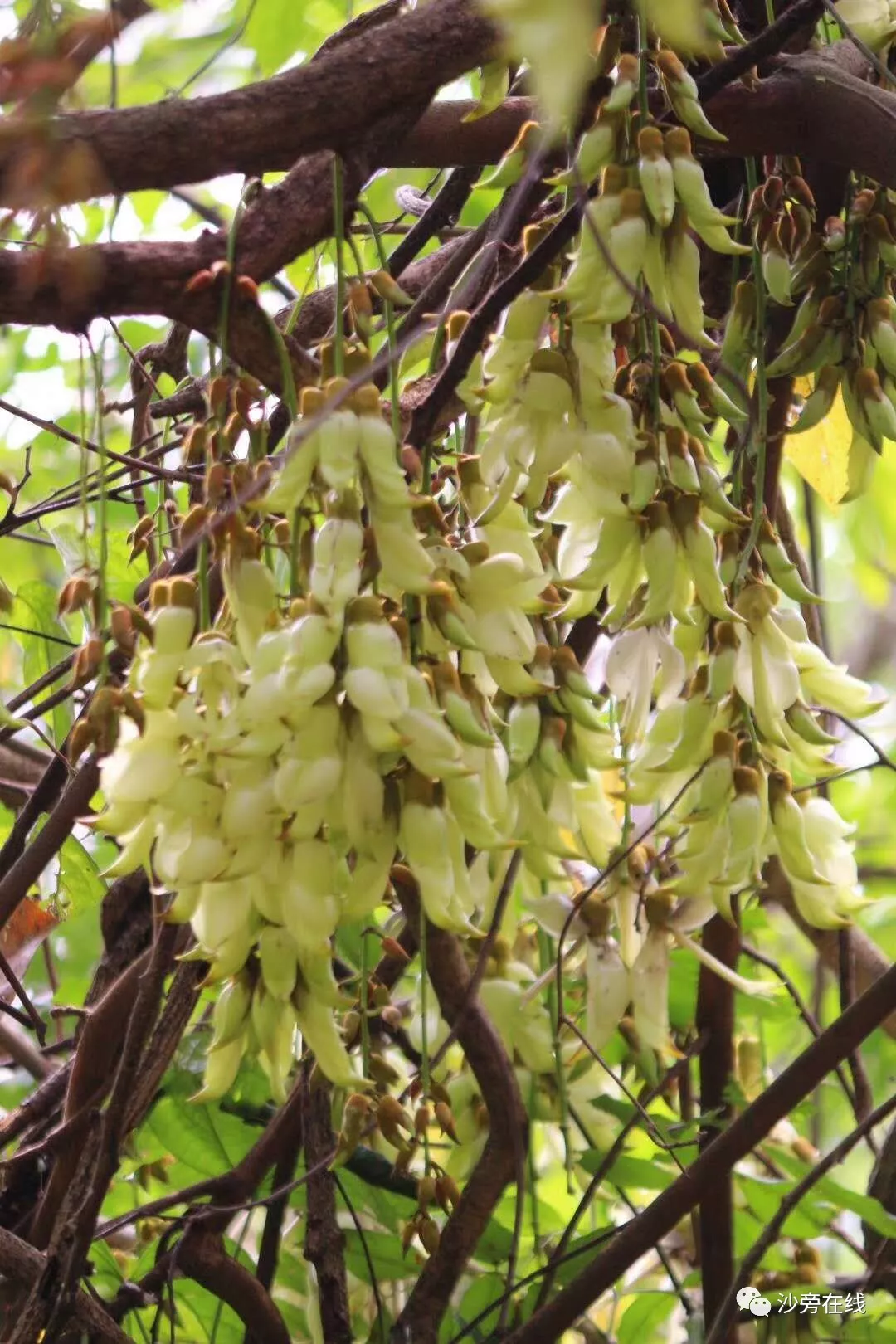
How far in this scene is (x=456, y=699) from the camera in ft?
2.18

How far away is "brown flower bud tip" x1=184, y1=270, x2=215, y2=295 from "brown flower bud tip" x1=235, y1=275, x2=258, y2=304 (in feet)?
0.05

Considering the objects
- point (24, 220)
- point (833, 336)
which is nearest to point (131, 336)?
point (833, 336)

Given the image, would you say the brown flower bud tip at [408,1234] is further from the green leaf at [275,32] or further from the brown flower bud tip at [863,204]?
the green leaf at [275,32]

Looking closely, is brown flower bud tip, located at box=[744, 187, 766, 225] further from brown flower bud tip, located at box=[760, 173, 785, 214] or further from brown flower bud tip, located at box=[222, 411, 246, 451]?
brown flower bud tip, located at box=[222, 411, 246, 451]

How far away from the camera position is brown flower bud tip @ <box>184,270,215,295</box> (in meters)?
0.71

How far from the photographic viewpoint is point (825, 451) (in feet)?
4.19

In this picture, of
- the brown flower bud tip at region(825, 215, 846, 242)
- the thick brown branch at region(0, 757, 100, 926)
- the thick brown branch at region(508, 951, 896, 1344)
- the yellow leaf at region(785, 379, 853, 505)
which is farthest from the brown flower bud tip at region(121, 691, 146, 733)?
the yellow leaf at region(785, 379, 853, 505)

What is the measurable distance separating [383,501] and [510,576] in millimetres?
88

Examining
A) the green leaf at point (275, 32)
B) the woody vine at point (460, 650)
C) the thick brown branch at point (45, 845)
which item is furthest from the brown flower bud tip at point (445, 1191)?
the green leaf at point (275, 32)

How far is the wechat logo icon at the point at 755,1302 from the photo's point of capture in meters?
1.07

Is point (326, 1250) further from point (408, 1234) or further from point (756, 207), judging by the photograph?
point (756, 207)

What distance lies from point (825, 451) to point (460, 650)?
67cm

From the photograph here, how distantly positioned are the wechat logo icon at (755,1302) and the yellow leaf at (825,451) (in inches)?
25.6

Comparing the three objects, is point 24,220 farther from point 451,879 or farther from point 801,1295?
point 801,1295
